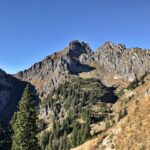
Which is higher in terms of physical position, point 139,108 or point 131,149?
point 139,108

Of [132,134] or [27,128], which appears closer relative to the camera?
[132,134]

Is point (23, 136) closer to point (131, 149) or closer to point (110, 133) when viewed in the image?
point (110, 133)

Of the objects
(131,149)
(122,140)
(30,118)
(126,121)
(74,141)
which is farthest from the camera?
(74,141)

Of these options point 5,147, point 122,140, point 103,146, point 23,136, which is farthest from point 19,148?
point 5,147

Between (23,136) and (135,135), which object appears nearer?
(135,135)

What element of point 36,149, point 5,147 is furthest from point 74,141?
point 36,149

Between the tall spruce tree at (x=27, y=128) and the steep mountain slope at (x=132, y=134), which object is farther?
the tall spruce tree at (x=27, y=128)

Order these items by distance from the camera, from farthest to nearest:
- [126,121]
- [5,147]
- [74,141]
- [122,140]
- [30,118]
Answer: [74,141] < [5,147] < [30,118] < [126,121] < [122,140]

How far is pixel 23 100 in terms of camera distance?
181ft

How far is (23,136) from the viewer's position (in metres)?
53.5

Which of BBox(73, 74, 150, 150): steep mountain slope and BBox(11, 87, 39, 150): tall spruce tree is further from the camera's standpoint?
BBox(11, 87, 39, 150): tall spruce tree

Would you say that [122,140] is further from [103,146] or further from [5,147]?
[5,147]

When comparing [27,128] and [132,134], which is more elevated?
[27,128]

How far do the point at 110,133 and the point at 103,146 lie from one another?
2.48 m
